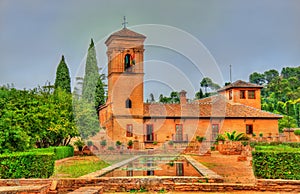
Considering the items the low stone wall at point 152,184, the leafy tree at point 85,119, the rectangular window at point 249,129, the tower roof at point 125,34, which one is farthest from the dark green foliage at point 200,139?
the low stone wall at point 152,184

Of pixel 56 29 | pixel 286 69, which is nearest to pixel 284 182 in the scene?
pixel 56 29

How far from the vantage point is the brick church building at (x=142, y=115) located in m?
29.2

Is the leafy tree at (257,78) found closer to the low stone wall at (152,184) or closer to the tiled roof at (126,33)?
the tiled roof at (126,33)

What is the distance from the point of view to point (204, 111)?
32.0 meters

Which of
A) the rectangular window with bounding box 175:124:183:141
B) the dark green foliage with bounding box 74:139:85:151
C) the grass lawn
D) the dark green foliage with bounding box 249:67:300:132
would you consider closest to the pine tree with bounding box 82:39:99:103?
the dark green foliage with bounding box 74:139:85:151

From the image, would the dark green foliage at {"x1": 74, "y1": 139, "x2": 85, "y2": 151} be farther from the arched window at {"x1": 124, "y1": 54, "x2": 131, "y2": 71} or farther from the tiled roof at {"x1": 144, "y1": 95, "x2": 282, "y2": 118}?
the arched window at {"x1": 124, "y1": 54, "x2": 131, "y2": 71}

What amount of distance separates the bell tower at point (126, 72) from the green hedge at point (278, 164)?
1943 centimetres

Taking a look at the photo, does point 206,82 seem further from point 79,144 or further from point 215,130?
point 79,144

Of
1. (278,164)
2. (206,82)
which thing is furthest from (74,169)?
(206,82)

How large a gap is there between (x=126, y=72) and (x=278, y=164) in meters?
20.8

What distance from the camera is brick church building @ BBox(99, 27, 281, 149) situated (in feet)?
95.7

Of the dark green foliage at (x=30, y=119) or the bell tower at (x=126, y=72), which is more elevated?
the bell tower at (x=126, y=72)

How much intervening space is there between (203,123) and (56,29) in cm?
1710

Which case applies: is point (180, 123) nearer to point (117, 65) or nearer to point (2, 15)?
point (117, 65)
